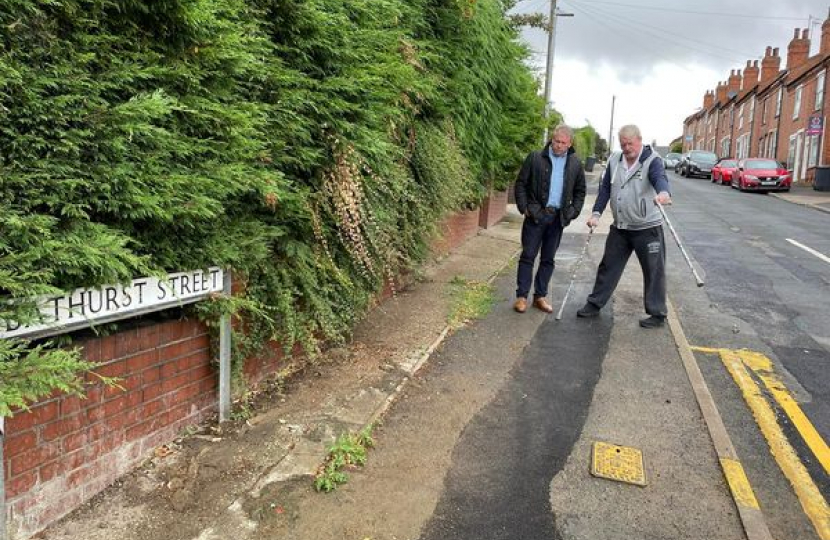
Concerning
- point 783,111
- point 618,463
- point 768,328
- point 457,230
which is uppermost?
point 783,111

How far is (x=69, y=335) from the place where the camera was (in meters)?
2.68

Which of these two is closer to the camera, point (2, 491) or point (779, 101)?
point (2, 491)

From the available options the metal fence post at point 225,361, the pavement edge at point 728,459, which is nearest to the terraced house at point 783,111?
the pavement edge at point 728,459

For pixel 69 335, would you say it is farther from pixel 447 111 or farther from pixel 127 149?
pixel 447 111

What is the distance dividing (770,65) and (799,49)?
1062 centimetres

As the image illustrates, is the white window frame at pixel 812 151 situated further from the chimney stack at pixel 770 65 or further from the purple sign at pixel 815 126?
the chimney stack at pixel 770 65

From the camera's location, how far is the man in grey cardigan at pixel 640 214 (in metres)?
6.14

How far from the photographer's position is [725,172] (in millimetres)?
34656

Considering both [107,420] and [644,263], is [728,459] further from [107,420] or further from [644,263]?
[107,420]

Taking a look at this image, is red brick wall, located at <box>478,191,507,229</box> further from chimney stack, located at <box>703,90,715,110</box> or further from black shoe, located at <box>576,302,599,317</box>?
chimney stack, located at <box>703,90,715,110</box>

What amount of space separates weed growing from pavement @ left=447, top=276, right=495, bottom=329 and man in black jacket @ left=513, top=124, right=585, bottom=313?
1.42 ft

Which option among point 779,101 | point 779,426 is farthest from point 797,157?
point 779,426

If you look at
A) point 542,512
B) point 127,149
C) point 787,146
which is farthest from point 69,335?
point 787,146

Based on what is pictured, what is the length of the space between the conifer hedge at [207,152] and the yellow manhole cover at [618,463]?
6.07 feet
